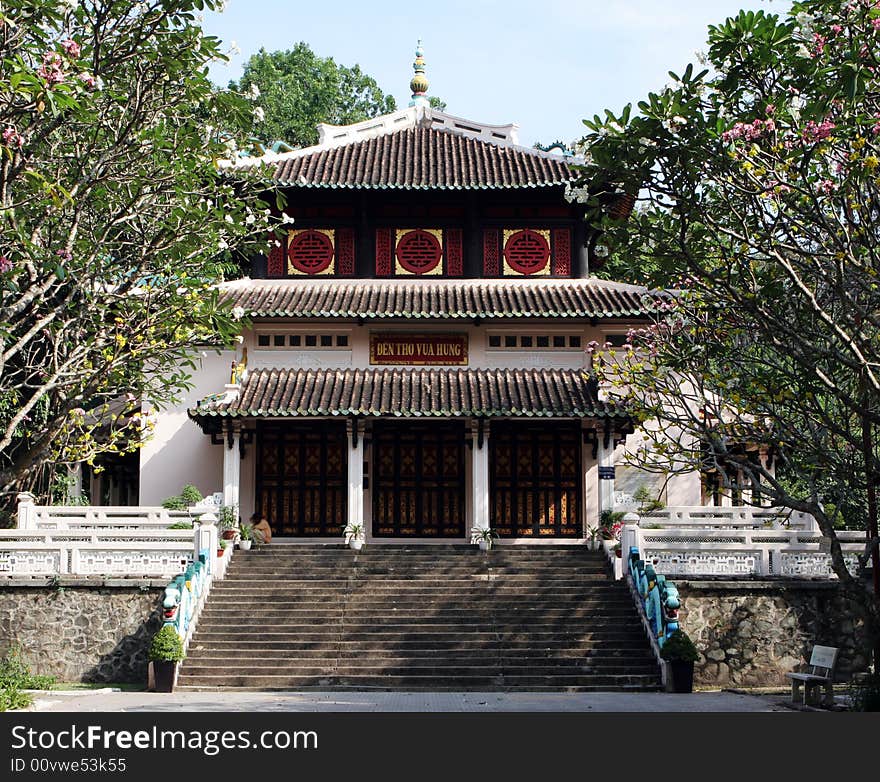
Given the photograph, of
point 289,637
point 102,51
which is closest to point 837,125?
point 102,51

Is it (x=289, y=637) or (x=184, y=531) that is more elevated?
(x=184, y=531)

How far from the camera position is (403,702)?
48.8ft

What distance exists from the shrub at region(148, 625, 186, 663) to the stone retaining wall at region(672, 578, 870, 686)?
7968mm

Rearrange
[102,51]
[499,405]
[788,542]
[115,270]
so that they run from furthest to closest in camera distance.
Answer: [499,405], [788,542], [115,270], [102,51]

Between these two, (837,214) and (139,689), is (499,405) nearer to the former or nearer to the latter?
(139,689)

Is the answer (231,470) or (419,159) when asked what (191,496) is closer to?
(231,470)

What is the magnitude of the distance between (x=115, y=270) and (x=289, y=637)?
6.97 metres

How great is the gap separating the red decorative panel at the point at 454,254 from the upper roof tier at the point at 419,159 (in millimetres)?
1351

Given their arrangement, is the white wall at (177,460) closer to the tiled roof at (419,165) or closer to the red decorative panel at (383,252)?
the red decorative panel at (383,252)

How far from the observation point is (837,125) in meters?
11.8

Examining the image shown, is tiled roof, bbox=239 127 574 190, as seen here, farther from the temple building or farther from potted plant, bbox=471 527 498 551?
potted plant, bbox=471 527 498 551

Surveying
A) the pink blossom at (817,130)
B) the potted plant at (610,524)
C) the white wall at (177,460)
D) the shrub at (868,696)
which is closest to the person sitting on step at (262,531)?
the white wall at (177,460)

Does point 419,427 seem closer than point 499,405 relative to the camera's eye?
No

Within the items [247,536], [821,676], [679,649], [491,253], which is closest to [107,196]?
[247,536]
